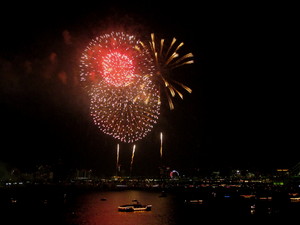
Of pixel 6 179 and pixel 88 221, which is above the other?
pixel 6 179

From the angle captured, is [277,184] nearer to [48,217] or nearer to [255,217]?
[255,217]

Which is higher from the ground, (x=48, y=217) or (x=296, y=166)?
(x=296, y=166)

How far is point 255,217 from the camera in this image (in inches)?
1970

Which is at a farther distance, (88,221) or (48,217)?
(48,217)

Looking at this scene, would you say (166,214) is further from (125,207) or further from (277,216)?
(277,216)

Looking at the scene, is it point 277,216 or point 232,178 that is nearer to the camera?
point 277,216

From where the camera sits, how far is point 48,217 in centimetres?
5212

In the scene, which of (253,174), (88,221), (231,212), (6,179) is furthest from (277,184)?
(6,179)

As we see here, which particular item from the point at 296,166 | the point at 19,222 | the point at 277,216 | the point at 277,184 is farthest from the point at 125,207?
the point at 277,184

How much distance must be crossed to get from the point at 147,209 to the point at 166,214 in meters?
4.73

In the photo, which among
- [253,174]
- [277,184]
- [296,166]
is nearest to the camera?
[296,166]

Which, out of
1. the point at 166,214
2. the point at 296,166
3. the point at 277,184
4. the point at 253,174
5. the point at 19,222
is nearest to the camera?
the point at 19,222

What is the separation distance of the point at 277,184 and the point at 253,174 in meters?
51.5

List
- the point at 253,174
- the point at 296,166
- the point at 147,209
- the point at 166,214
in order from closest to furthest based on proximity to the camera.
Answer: the point at 166,214, the point at 147,209, the point at 296,166, the point at 253,174
